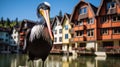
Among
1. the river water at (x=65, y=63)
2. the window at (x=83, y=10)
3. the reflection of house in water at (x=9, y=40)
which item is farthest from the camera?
the reflection of house in water at (x=9, y=40)

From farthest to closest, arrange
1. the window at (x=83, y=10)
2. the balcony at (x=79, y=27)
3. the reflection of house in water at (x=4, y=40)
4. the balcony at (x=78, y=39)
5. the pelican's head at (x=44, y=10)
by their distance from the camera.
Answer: the reflection of house in water at (x=4, y=40)
the window at (x=83, y=10)
the balcony at (x=79, y=27)
the balcony at (x=78, y=39)
the pelican's head at (x=44, y=10)

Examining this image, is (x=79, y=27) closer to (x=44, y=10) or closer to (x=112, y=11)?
(x=112, y=11)

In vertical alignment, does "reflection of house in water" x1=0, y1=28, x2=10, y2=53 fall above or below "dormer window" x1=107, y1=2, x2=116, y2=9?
below

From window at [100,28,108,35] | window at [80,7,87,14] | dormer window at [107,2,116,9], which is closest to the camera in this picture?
dormer window at [107,2,116,9]

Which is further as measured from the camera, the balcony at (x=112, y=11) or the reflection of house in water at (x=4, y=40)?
the reflection of house in water at (x=4, y=40)

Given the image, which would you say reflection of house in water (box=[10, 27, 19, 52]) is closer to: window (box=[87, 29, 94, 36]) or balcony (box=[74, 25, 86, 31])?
balcony (box=[74, 25, 86, 31])

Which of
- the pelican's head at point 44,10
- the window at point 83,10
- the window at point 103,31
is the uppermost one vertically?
the window at point 83,10

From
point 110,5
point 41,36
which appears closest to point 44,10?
point 41,36

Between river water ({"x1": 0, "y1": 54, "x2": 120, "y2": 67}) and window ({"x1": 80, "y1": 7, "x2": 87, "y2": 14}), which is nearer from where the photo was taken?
river water ({"x1": 0, "y1": 54, "x2": 120, "y2": 67})

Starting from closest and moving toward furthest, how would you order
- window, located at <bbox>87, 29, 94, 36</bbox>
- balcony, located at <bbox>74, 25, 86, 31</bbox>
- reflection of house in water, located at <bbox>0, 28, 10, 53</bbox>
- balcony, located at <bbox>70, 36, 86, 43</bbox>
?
window, located at <bbox>87, 29, 94, 36</bbox> < balcony, located at <bbox>70, 36, 86, 43</bbox> < balcony, located at <bbox>74, 25, 86, 31</bbox> < reflection of house in water, located at <bbox>0, 28, 10, 53</bbox>

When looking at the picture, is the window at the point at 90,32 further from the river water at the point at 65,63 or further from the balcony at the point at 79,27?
the river water at the point at 65,63

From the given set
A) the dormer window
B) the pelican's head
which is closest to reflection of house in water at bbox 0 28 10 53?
the dormer window

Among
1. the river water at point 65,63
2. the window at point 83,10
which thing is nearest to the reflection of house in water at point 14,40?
the window at point 83,10

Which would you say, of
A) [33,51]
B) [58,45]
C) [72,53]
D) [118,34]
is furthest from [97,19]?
[33,51]
